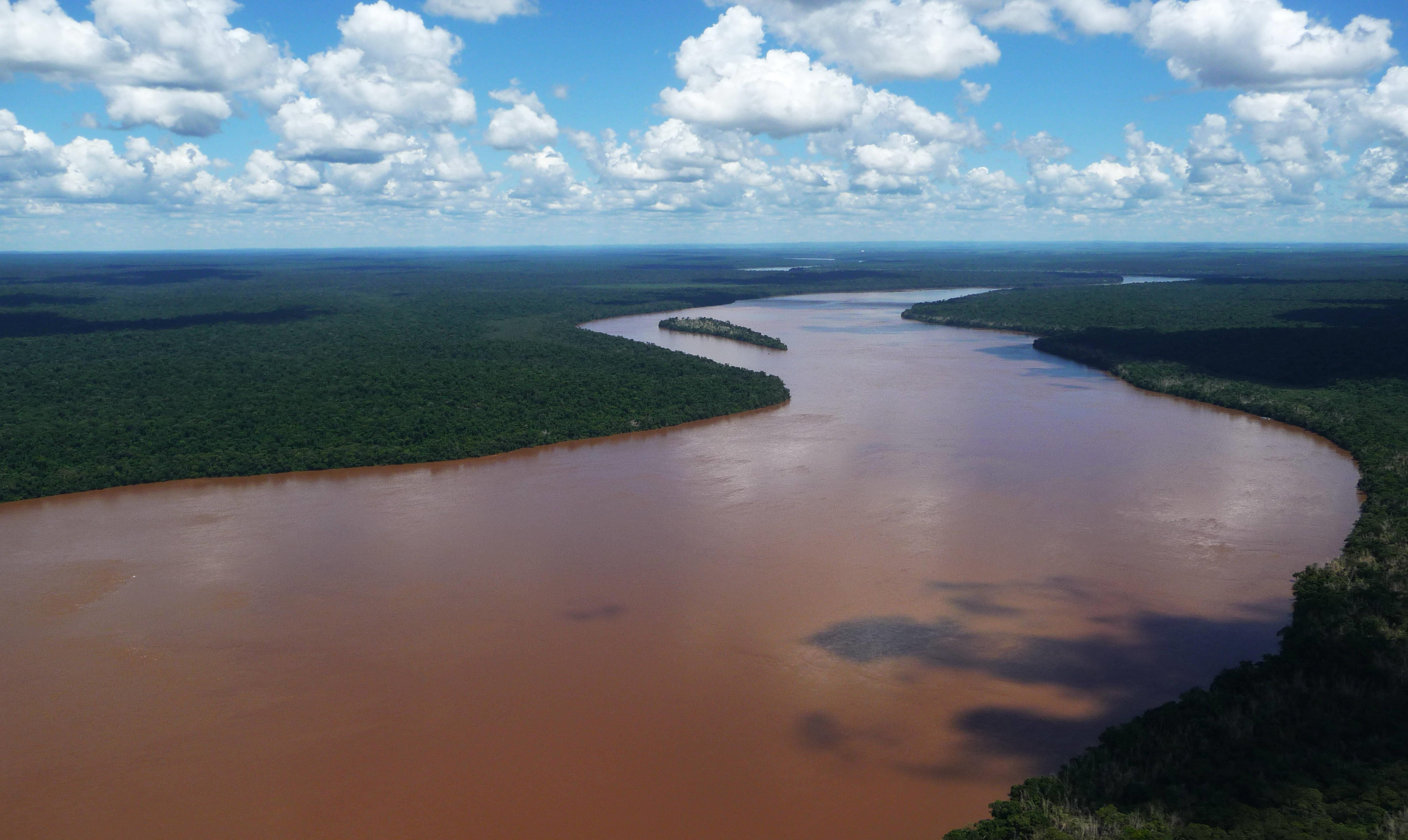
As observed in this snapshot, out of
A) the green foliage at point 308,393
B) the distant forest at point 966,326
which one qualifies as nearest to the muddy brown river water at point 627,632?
the distant forest at point 966,326

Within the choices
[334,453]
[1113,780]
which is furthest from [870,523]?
[334,453]

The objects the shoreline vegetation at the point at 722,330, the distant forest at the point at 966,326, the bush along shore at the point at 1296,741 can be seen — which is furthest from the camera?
the shoreline vegetation at the point at 722,330

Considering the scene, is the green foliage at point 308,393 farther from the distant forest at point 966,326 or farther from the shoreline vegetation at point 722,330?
the shoreline vegetation at point 722,330

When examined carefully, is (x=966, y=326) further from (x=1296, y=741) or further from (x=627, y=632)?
(x=1296, y=741)

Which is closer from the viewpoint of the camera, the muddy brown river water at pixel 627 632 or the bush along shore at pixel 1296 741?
the bush along shore at pixel 1296 741

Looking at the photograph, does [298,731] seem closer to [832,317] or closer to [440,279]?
[832,317]
